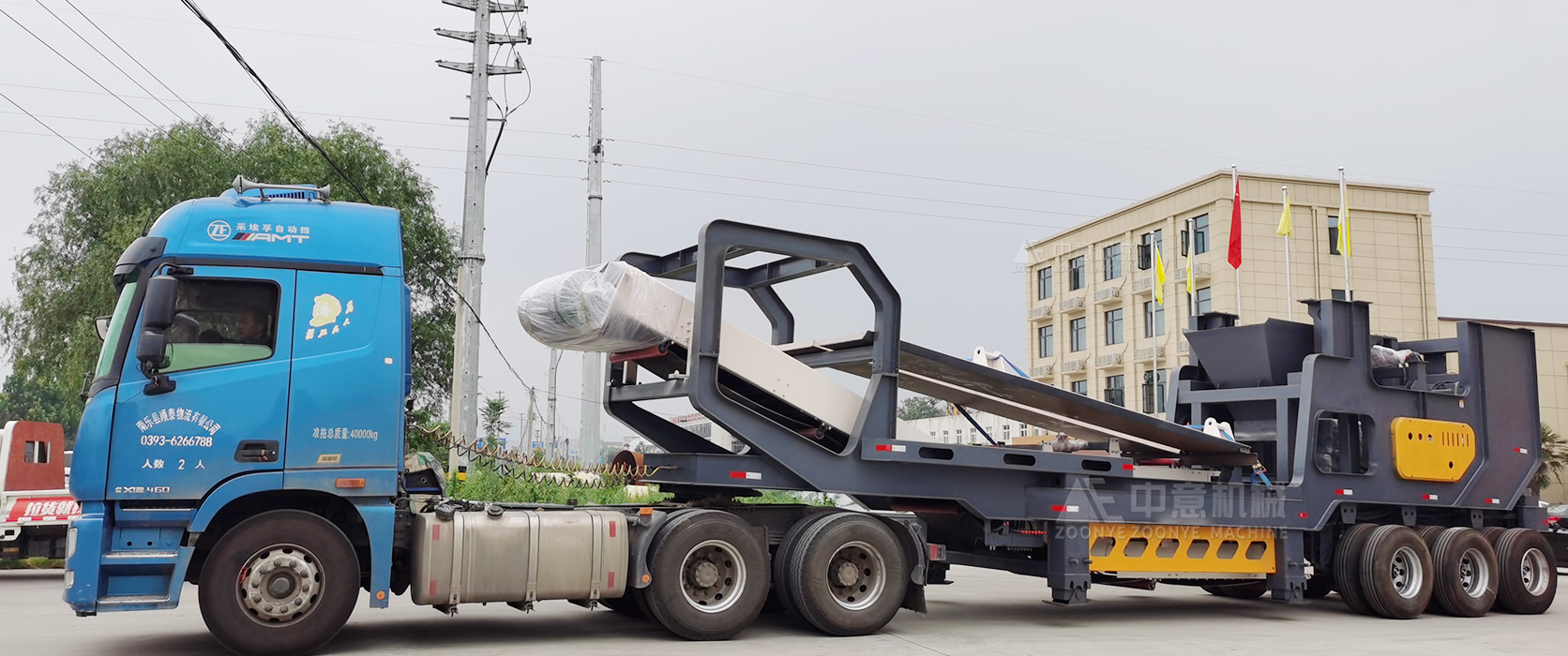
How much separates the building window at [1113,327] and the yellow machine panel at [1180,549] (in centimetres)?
4145

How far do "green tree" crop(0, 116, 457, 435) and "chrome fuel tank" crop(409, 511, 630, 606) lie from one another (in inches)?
726

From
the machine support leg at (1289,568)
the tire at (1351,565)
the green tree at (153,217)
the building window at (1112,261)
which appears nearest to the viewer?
the machine support leg at (1289,568)

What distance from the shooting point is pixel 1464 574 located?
511 inches

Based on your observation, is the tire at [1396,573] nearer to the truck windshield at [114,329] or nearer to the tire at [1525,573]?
the tire at [1525,573]

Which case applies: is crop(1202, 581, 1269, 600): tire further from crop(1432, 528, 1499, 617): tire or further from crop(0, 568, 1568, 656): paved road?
crop(1432, 528, 1499, 617): tire

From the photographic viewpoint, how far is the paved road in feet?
29.6

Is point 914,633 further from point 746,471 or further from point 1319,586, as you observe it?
point 1319,586

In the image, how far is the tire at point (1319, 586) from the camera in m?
13.4

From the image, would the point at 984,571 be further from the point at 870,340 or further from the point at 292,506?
the point at 292,506

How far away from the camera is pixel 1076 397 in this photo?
449 inches

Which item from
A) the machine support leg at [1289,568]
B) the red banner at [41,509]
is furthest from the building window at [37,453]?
the machine support leg at [1289,568]

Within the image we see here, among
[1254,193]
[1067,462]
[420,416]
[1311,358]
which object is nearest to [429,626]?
[1067,462]

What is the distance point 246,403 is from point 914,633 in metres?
5.60

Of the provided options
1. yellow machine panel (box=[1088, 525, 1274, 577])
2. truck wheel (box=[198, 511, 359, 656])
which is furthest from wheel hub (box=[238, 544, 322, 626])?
yellow machine panel (box=[1088, 525, 1274, 577])
